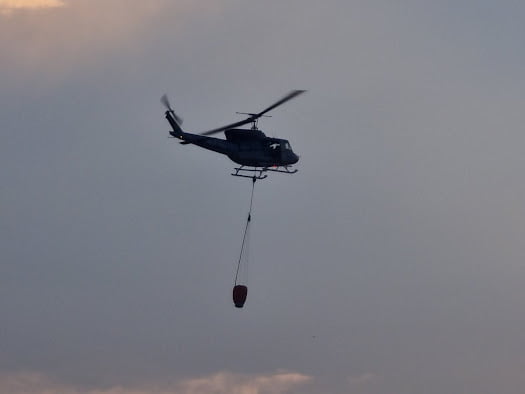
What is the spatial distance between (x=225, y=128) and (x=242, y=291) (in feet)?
31.0

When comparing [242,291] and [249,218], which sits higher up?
[249,218]

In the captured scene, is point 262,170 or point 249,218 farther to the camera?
point 262,170

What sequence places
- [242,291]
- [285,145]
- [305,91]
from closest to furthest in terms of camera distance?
[305,91] → [242,291] → [285,145]

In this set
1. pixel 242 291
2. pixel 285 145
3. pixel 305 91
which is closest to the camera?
pixel 305 91

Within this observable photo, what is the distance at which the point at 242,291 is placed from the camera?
50.8 metres

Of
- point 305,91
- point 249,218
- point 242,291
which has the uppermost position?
point 305,91

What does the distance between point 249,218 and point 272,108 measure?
615cm

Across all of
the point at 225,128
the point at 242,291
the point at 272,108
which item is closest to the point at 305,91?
the point at 272,108

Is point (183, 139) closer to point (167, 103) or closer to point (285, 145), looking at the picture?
point (167, 103)

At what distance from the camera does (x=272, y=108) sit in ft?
163

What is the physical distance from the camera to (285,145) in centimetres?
5488

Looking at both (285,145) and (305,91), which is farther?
(285,145)

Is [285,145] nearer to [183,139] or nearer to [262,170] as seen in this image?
[262,170]

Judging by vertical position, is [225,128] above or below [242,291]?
above
